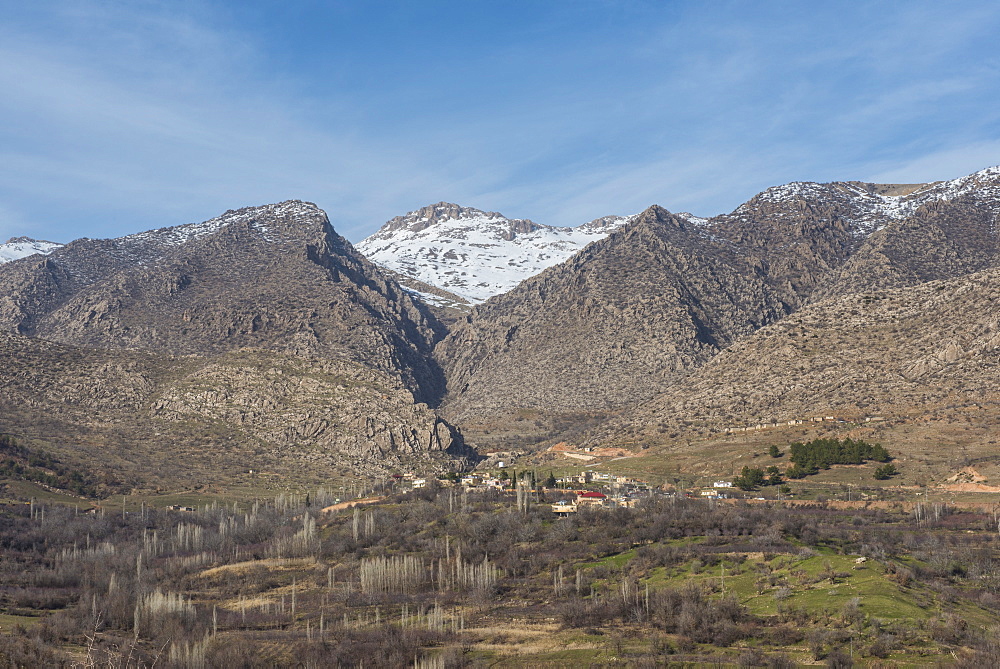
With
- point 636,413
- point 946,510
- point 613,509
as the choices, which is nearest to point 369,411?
point 636,413

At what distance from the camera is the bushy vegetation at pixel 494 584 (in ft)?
180

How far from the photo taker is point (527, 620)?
66.8 m

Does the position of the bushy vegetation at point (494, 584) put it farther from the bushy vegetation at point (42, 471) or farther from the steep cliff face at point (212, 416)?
the steep cliff face at point (212, 416)

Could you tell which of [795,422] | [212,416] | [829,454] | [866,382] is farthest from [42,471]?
[866,382]

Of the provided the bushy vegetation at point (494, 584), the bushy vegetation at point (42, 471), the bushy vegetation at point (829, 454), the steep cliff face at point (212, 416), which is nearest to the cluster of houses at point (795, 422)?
the bushy vegetation at point (829, 454)

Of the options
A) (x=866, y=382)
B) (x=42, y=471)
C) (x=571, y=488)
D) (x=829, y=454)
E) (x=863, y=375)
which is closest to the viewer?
(x=829, y=454)

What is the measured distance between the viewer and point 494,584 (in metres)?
80.6

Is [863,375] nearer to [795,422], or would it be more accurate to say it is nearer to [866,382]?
[866,382]

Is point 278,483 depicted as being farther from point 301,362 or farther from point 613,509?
point 613,509

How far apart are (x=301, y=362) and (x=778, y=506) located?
122727 millimetres

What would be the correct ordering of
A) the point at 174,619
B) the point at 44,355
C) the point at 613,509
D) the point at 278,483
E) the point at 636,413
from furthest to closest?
the point at 44,355 → the point at 636,413 → the point at 278,483 → the point at 613,509 → the point at 174,619

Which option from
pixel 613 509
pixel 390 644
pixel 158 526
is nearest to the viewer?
pixel 390 644

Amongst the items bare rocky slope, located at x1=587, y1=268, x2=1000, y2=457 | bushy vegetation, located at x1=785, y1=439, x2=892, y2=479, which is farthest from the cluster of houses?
bushy vegetation, located at x1=785, y1=439, x2=892, y2=479

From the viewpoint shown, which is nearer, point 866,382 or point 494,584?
point 494,584
